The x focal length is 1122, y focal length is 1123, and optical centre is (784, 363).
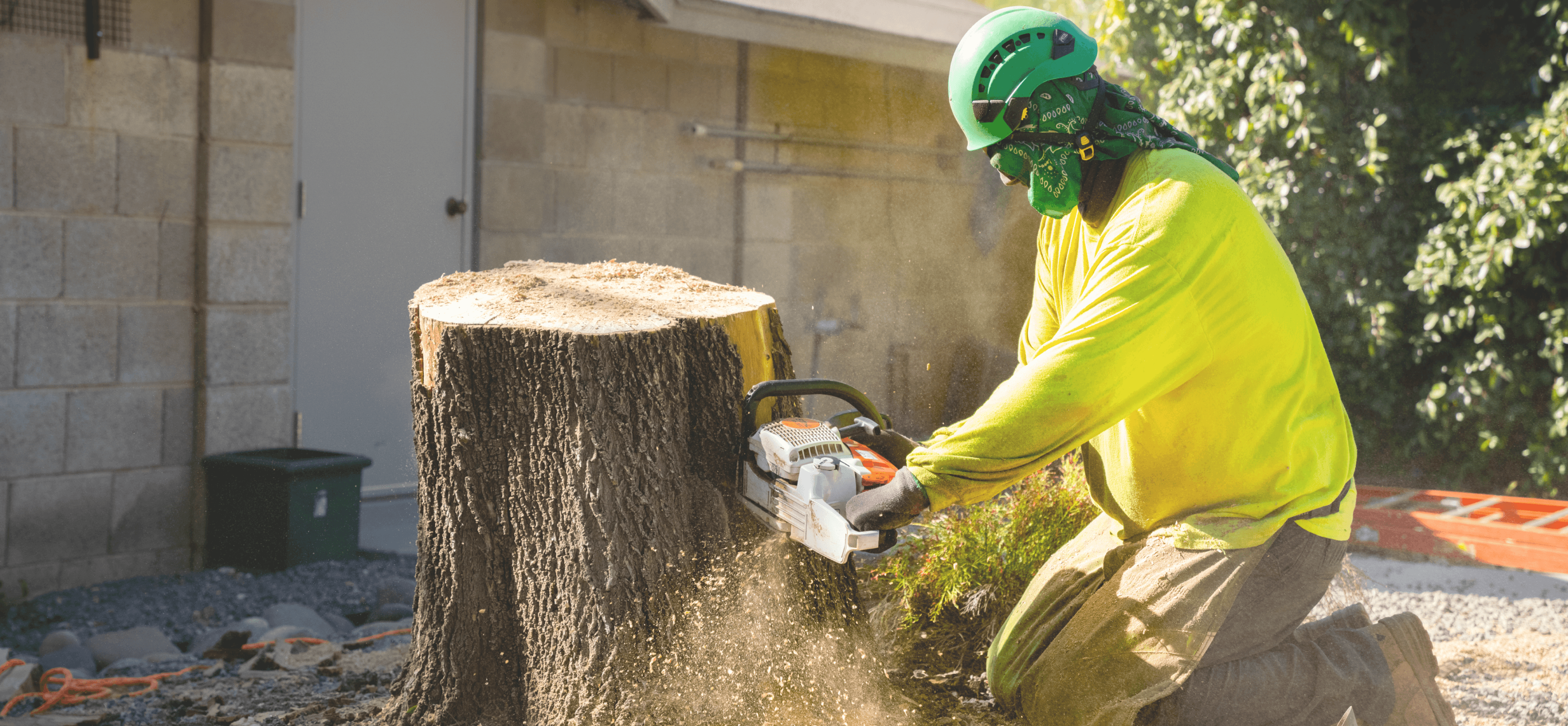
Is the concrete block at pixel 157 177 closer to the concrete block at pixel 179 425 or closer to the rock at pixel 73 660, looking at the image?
the concrete block at pixel 179 425

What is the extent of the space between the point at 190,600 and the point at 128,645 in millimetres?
696

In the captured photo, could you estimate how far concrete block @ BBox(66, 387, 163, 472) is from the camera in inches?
182

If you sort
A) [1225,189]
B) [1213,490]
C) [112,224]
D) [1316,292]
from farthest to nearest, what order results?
[1316,292]
[112,224]
[1213,490]
[1225,189]

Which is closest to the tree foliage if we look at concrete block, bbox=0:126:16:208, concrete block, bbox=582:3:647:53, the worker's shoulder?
concrete block, bbox=582:3:647:53

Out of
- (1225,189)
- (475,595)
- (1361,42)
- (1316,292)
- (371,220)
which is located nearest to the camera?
(1225,189)

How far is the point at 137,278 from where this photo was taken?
15.5 feet

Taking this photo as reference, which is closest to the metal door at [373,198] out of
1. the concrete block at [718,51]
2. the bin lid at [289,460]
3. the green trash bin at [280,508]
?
the bin lid at [289,460]

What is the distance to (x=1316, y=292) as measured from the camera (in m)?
6.83

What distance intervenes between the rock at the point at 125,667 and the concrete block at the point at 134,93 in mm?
2252

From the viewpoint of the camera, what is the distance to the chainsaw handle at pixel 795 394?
7.12 ft

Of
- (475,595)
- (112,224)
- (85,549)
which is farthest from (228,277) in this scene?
(475,595)

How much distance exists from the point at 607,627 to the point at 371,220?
3778mm

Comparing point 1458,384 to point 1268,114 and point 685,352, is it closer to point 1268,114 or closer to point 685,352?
point 1268,114

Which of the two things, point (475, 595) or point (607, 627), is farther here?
point (475, 595)
